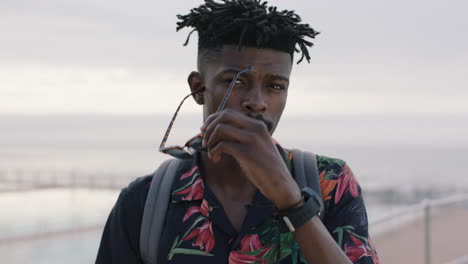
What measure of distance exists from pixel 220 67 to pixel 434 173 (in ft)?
219

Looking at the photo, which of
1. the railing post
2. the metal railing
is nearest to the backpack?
the metal railing

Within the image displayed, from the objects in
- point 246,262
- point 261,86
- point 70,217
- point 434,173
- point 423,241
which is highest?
point 261,86

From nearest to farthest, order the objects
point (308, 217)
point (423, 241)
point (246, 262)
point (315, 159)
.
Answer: point (308, 217) → point (246, 262) → point (315, 159) → point (423, 241)

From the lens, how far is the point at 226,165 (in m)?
2.20

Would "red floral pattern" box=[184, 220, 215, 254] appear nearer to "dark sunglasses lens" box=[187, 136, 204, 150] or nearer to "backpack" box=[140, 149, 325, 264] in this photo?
"backpack" box=[140, 149, 325, 264]

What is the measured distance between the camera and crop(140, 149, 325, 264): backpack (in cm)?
203

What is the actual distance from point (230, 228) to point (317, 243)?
0.38 m

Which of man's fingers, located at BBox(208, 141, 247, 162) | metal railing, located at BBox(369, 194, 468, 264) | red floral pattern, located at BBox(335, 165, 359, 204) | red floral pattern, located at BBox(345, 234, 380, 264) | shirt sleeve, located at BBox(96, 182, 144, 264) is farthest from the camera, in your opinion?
metal railing, located at BBox(369, 194, 468, 264)

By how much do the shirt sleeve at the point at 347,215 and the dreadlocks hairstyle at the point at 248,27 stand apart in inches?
18.2

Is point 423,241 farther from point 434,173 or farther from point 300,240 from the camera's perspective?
point 434,173

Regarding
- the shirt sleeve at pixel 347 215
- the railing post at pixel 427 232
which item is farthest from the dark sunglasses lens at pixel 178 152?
the railing post at pixel 427 232

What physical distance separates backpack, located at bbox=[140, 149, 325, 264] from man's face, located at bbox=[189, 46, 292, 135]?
0.53 feet

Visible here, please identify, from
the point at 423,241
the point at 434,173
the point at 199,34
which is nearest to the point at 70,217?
the point at 423,241

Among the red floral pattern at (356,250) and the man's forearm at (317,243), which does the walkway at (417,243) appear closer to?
the red floral pattern at (356,250)
